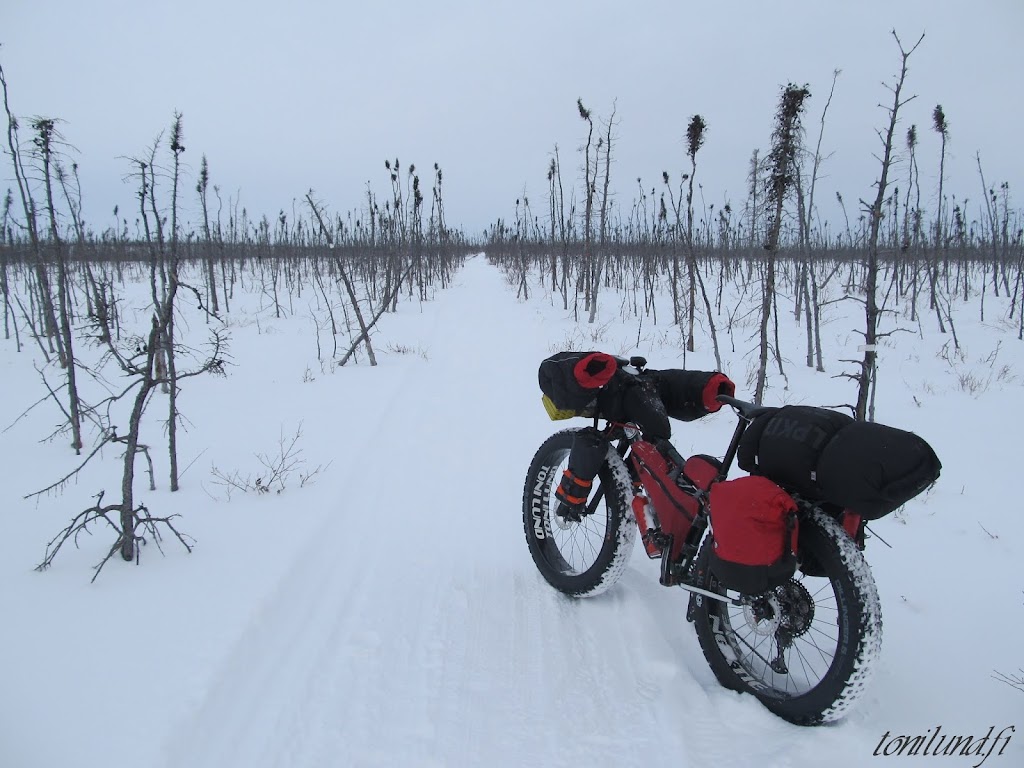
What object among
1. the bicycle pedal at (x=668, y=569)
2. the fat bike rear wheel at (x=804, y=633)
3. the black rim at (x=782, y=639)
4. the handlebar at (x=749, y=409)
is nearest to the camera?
the fat bike rear wheel at (x=804, y=633)

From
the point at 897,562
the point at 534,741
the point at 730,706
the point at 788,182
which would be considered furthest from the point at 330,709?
the point at 788,182

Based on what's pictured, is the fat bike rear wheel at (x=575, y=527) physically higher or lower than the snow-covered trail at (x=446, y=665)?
higher

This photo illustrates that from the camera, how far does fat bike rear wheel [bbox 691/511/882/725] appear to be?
1735mm

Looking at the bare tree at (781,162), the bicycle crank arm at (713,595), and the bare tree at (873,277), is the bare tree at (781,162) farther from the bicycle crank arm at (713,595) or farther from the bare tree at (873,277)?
the bicycle crank arm at (713,595)

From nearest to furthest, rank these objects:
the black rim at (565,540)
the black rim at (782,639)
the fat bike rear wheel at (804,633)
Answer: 1. the fat bike rear wheel at (804,633)
2. the black rim at (782,639)
3. the black rim at (565,540)

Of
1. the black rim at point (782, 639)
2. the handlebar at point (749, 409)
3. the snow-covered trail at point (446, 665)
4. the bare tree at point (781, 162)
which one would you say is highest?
the bare tree at point (781, 162)

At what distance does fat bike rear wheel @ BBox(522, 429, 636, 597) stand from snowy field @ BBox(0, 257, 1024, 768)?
0.51 feet

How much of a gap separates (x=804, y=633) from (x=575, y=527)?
1671mm

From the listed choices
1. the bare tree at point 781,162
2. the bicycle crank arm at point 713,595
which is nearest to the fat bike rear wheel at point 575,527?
the bicycle crank arm at point 713,595

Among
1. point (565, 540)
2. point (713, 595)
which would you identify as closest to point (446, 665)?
point (713, 595)

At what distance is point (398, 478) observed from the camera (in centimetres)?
483

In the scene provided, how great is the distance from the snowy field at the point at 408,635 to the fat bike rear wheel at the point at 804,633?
0.11 metres

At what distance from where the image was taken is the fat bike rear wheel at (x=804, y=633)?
174 centimetres

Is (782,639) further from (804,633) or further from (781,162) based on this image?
(781,162)
